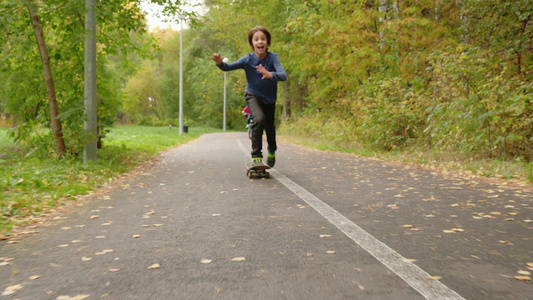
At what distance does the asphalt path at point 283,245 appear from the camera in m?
2.60

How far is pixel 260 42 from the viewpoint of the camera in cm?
689

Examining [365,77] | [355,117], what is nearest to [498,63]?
[355,117]

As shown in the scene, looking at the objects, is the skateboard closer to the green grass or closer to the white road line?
the white road line

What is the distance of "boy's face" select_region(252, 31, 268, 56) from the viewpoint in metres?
6.90

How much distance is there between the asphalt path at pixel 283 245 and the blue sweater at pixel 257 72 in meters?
1.68

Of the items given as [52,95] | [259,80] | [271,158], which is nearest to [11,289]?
[259,80]

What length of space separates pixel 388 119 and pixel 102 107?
25.1 ft

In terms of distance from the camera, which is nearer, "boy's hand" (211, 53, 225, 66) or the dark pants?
"boy's hand" (211, 53, 225, 66)

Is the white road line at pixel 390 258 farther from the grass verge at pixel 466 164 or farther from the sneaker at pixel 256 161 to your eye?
the grass verge at pixel 466 164

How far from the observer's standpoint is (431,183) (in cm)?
670

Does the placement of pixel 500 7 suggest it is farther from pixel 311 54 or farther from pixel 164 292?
pixel 164 292

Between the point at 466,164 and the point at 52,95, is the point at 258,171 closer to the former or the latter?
the point at 466,164

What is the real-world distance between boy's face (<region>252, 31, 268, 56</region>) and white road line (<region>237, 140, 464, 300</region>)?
2.84 m

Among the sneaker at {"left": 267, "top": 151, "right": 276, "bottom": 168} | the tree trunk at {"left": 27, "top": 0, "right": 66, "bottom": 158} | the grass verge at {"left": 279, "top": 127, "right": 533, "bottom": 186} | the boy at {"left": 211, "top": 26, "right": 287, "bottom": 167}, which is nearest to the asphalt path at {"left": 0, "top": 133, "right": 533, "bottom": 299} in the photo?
the grass verge at {"left": 279, "top": 127, "right": 533, "bottom": 186}
